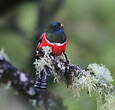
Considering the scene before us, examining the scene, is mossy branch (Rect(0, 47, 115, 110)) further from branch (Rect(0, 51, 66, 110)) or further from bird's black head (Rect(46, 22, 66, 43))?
branch (Rect(0, 51, 66, 110))

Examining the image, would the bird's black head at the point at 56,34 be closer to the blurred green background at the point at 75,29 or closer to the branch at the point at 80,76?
the branch at the point at 80,76

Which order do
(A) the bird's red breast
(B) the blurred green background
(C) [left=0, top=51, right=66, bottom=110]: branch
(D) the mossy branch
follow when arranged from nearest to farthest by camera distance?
(D) the mossy branch < (A) the bird's red breast < (C) [left=0, top=51, right=66, bottom=110]: branch < (B) the blurred green background

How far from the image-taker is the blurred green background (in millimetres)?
6766

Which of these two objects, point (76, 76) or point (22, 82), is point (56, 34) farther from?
point (22, 82)

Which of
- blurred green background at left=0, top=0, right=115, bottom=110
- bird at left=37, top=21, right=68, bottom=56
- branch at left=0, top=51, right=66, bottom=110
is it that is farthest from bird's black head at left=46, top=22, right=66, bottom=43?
blurred green background at left=0, top=0, right=115, bottom=110

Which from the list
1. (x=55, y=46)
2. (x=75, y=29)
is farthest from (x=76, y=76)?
(x=75, y=29)

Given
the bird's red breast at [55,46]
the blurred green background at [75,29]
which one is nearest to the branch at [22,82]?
the bird's red breast at [55,46]

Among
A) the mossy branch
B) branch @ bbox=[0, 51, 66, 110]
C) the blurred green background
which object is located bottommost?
the mossy branch

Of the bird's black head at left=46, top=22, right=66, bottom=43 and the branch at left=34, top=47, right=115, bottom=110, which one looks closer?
the branch at left=34, top=47, right=115, bottom=110

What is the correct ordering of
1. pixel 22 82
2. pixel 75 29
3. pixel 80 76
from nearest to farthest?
pixel 80 76 < pixel 22 82 < pixel 75 29

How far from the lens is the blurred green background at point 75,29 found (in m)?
6.77

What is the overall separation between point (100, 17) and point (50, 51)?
5.63m

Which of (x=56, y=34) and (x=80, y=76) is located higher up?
(x=56, y=34)

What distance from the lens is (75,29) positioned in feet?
26.1
